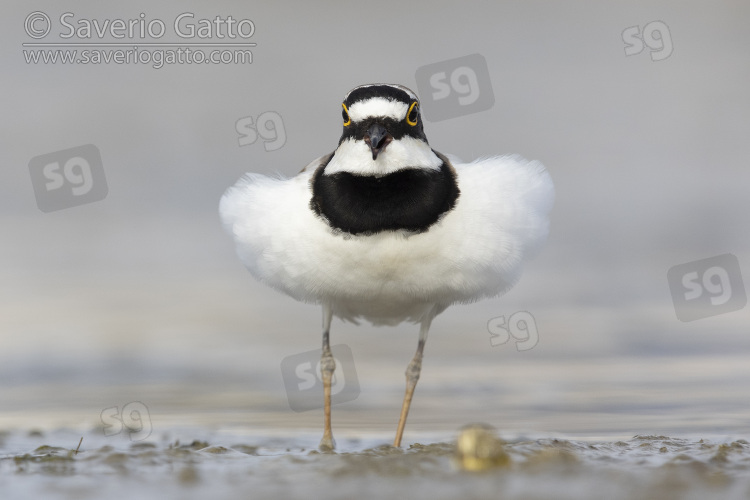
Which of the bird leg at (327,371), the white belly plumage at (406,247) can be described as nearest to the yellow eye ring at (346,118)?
the white belly plumage at (406,247)

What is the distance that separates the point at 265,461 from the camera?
3758 mm

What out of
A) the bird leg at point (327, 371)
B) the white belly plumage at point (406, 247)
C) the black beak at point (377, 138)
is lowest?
the bird leg at point (327, 371)

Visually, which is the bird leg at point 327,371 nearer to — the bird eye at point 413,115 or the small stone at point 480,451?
the bird eye at point 413,115

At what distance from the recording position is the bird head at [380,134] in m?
4.48

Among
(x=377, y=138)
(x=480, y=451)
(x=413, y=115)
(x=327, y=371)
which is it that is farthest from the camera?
(x=327, y=371)

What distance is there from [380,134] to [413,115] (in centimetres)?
30

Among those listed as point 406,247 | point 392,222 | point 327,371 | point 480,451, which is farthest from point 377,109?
point 480,451

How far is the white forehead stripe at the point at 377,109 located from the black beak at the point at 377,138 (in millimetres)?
61

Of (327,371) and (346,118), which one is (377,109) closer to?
(346,118)

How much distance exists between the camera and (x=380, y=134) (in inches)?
174

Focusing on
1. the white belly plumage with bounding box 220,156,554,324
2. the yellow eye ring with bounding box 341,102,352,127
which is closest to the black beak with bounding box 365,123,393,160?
the yellow eye ring with bounding box 341,102,352,127

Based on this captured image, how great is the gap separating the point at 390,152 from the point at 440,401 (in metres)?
1.68

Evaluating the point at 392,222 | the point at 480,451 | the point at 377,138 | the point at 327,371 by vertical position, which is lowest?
the point at 480,451

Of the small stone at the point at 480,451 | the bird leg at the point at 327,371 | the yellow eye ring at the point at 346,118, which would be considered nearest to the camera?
the small stone at the point at 480,451
